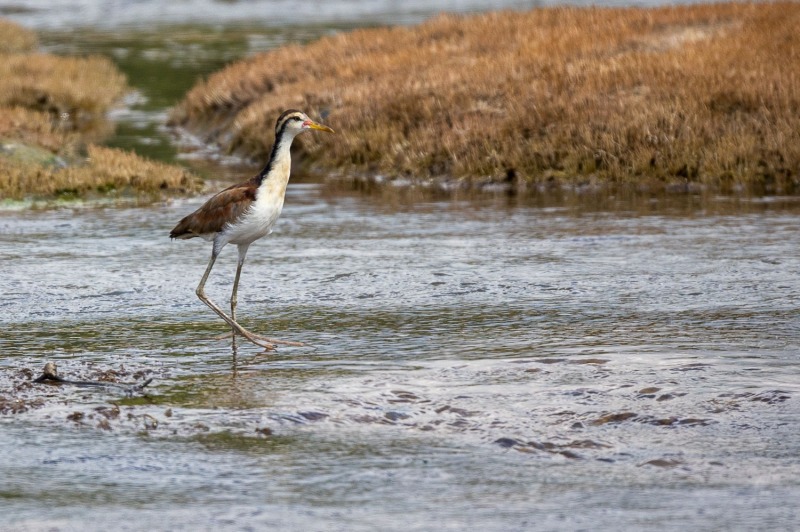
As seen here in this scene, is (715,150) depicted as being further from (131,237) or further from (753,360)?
(753,360)

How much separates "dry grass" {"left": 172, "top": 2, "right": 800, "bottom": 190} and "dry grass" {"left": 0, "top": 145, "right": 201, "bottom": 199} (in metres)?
3.50

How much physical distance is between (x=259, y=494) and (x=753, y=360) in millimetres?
3695

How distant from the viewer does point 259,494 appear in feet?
20.6

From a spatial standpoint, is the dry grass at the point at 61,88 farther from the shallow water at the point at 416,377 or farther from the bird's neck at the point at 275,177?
the bird's neck at the point at 275,177

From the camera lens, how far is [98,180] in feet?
59.6

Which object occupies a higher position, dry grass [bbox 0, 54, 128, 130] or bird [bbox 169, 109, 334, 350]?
dry grass [bbox 0, 54, 128, 130]

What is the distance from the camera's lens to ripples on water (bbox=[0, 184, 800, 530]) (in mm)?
6219

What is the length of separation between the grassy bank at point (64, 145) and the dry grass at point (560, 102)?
319 cm

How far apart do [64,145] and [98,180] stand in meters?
3.89

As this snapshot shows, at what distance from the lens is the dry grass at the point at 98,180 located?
17.9 m

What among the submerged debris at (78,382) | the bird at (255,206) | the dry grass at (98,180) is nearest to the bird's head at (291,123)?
the bird at (255,206)

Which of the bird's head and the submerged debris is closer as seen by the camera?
the submerged debris

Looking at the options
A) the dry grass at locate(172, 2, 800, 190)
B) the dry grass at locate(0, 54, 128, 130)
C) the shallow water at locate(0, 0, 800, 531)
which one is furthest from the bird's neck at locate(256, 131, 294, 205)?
the dry grass at locate(0, 54, 128, 130)

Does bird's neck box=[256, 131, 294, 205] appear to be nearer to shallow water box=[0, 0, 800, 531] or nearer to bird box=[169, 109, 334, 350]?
bird box=[169, 109, 334, 350]
